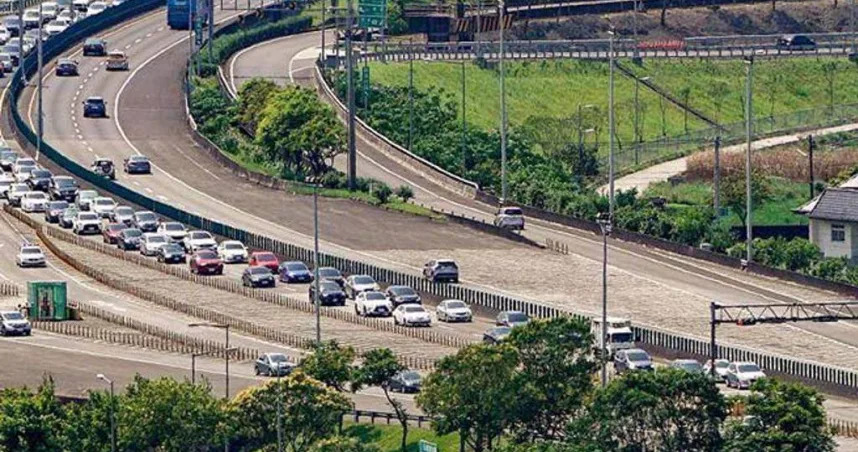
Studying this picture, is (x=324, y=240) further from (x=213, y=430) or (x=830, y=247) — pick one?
(x=213, y=430)

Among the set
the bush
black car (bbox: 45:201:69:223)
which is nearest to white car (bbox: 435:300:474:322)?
black car (bbox: 45:201:69:223)

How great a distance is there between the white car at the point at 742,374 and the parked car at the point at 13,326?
3453 cm

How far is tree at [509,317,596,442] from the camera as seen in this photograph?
426 ft

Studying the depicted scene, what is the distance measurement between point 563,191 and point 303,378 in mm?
65423

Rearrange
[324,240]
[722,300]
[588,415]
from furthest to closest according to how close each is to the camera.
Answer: [324,240] → [722,300] → [588,415]

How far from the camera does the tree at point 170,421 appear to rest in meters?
131

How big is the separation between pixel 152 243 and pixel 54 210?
37.2 feet

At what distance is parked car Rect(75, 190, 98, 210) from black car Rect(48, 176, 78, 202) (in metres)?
0.69

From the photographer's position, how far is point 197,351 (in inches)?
5945

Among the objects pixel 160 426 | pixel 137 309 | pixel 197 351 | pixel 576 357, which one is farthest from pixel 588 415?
pixel 137 309

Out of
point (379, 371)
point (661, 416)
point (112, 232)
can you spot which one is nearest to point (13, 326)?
point (112, 232)

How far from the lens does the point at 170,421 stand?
131m

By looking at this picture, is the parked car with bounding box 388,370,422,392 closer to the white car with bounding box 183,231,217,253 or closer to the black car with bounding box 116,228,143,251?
the white car with bounding box 183,231,217,253

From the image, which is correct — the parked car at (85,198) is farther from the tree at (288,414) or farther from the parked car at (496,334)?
the tree at (288,414)
